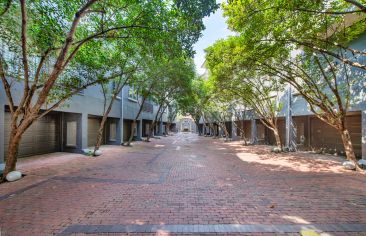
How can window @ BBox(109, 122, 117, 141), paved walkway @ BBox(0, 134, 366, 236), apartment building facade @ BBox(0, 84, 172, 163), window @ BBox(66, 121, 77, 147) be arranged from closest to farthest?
paved walkway @ BBox(0, 134, 366, 236), apartment building facade @ BBox(0, 84, 172, 163), window @ BBox(66, 121, 77, 147), window @ BBox(109, 122, 117, 141)

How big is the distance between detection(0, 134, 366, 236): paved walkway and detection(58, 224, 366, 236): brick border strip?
0.06ft

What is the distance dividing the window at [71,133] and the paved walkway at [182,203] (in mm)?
6284

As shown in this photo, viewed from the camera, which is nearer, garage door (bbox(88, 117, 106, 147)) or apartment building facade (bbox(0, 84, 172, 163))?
apartment building facade (bbox(0, 84, 172, 163))

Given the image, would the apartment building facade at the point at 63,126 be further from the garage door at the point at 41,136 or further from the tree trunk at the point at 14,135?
the tree trunk at the point at 14,135

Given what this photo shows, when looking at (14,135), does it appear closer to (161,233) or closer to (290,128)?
(161,233)

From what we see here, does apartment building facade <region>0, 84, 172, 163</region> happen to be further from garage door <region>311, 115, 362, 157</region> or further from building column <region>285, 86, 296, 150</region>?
garage door <region>311, 115, 362, 157</region>

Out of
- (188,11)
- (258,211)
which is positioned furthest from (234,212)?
(188,11)

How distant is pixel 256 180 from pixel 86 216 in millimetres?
5664

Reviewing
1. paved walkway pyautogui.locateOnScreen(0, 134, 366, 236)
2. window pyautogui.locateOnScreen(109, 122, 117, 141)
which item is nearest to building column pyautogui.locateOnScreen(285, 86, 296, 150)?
paved walkway pyautogui.locateOnScreen(0, 134, 366, 236)

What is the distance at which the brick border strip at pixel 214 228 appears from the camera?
4230mm

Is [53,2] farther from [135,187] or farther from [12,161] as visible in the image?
[135,187]

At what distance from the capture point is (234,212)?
5.12m

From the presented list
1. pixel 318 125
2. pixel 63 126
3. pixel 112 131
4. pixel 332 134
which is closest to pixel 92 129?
pixel 112 131

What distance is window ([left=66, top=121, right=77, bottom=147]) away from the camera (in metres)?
15.2
